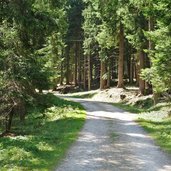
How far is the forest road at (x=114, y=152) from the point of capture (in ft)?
39.9

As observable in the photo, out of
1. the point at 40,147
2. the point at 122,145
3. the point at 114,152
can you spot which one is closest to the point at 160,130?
the point at 122,145

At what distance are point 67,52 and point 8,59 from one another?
2141 inches

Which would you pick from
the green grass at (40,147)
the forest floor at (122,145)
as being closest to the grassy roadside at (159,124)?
the forest floor at (122,145)

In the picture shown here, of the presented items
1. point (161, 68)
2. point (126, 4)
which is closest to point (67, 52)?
point (126, 4)

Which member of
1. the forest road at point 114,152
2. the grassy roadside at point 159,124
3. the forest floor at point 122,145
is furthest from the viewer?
the grassy roadside at point 159,124

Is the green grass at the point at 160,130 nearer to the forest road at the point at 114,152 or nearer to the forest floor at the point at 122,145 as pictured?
the forest floor at the point at 122,145

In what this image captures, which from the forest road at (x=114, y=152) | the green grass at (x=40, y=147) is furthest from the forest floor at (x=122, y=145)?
the green grass at (x=40, y=147)

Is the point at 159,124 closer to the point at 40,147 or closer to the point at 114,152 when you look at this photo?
the point at 114,152

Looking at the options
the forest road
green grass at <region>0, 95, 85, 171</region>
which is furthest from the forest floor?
green grass at <region>0, 95, 85, 171</region>

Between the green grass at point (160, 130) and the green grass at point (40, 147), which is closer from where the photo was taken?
the green grass at point (40, 147)

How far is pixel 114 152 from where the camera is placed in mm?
14383

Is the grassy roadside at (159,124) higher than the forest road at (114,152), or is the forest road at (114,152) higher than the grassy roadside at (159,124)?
the grassy roadside at (159,124)

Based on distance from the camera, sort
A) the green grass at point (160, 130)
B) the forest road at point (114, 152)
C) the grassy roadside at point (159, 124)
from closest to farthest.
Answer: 1. the forest road at point (114, 152)
2. the green grass at point (160, 130)
3. the grassy roadside at point (159, 124)

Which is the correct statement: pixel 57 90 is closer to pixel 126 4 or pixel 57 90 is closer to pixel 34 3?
pixel 126 4
